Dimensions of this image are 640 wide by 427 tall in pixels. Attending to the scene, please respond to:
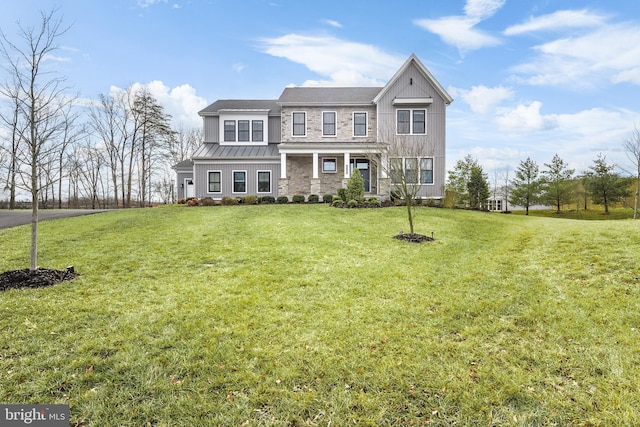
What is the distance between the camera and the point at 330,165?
22.5 meters

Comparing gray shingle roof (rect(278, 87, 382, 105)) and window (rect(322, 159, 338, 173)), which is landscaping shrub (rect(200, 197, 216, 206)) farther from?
gray shingle roof (rect(278, 87, 382, 105))

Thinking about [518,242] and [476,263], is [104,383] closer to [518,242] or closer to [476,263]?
[476,263]

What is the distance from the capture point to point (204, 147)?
75.8 feet

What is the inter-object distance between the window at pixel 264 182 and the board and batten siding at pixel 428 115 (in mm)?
8160

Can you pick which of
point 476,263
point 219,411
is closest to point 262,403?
point 219,411

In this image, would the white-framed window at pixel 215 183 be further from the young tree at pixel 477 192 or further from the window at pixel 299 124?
the young tree at pixel 477 192

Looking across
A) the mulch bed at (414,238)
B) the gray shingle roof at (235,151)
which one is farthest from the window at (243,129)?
the mulch bed at (414,238)

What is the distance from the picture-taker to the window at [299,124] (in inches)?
886

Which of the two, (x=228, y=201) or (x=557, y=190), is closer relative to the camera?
(x=228, y=201)

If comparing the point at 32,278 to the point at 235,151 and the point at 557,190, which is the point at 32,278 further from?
the point at 557,190

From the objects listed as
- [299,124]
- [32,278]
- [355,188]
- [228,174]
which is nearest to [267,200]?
[228,174]

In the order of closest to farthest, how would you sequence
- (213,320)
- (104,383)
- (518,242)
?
(104,383) → (213,320) → (518,242)

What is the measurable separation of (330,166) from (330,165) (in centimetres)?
7

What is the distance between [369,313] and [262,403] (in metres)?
2.50
